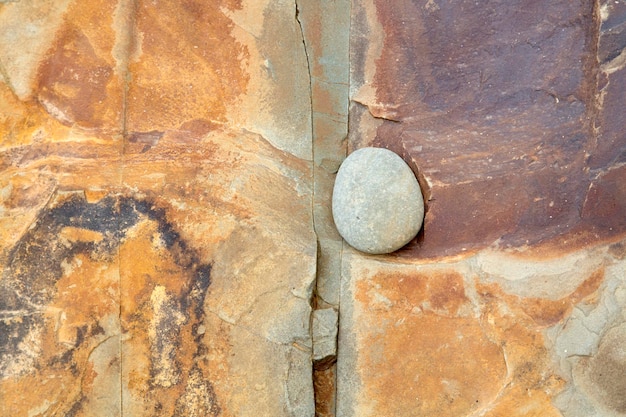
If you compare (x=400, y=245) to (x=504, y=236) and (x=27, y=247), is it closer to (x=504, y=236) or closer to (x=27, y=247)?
(x=504, y=236)

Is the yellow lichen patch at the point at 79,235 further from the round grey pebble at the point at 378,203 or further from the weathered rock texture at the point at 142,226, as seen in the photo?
the round grey pebble at the point at 378,203

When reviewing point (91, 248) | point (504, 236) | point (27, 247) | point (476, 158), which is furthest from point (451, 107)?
point (27, 247)

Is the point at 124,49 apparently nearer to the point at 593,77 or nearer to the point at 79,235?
the point at 79,235

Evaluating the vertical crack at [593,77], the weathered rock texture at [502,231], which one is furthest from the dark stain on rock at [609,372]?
the vertical crack at [593,77]

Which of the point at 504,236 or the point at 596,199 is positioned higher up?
the point at 596,199

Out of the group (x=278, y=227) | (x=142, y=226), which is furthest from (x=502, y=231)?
(x=142, y=226)

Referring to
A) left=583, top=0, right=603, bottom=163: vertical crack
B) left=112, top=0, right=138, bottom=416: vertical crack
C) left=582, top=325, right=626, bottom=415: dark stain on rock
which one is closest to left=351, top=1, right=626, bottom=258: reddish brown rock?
left=583, top=0, right=603, bottom=163: vertical crack

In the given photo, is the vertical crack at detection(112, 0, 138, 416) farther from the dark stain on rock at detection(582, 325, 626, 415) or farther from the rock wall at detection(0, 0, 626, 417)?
the dark stain on rock at detection(582, 325, 626, 415)
